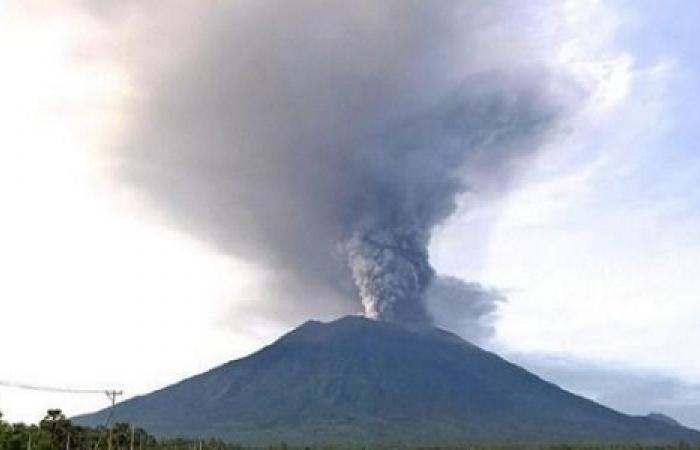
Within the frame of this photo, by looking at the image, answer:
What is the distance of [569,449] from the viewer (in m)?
147

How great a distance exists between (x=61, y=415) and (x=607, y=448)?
106208 mm

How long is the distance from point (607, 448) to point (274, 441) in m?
74.3

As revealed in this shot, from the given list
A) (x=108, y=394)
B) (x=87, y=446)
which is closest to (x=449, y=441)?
(x=87, y=446)

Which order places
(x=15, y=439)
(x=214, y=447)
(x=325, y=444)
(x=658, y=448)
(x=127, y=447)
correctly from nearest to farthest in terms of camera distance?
(x=15, y=439) < (x=127, y=447) < (x=214, y=447) < (x=658, y=448) < (x=325, y=444)

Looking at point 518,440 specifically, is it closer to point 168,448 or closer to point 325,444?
point 325,444

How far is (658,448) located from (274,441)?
81469 mm

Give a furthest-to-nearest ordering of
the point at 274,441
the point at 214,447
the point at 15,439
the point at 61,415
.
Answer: the point at 274,441, the point at 214,447, the point at 61,415, the point at 15,439

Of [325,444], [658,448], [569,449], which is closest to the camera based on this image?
[569,449]

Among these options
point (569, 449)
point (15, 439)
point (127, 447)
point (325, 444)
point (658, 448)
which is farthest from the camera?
point (325, 444)

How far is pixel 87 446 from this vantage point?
8138cm

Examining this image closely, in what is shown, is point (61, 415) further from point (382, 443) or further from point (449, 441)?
point (449, 441)

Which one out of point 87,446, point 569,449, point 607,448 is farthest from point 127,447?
point 607,448

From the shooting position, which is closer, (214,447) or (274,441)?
(214,447)

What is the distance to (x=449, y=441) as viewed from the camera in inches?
7687
